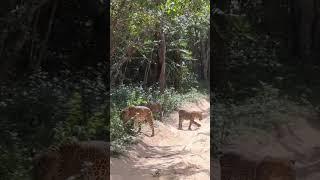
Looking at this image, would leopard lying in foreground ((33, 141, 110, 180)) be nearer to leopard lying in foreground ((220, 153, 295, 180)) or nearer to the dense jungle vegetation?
the dense jungle vegetation

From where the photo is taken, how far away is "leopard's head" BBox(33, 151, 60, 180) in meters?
2.29

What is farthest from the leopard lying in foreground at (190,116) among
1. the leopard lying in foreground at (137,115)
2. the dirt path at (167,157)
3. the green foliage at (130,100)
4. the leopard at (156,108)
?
the leopard lying in foreground at (137,115)

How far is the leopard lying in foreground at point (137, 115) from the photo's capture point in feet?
17.2

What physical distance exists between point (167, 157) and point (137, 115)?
2.83 feet

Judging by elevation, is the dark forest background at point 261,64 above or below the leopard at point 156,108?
above

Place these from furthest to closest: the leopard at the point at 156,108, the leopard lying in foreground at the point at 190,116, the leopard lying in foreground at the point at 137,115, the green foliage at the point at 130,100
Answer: the leopard at the point at 156,108 → the leopard lying in foreground at the point at 190,116 → the leopard lying in foreground at the point at 137,115 → the green foliage at the point at 130,100

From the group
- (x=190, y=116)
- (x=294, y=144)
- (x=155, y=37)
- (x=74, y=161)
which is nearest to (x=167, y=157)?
(x=190, y=116)

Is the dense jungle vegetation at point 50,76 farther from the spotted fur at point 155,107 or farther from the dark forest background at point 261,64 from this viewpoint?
the spotted fur at point 155,107

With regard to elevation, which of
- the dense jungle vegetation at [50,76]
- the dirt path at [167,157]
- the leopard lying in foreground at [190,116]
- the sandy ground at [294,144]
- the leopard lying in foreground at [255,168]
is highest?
the dense jungle vegetation at [50,76]

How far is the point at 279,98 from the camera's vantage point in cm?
223

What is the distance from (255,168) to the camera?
230 cm

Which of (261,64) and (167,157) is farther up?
(261,64)

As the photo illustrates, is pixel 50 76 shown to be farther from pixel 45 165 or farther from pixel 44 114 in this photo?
pixel 45 165

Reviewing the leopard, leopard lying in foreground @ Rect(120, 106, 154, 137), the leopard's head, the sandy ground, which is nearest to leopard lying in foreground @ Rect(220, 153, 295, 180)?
the sandy ground
